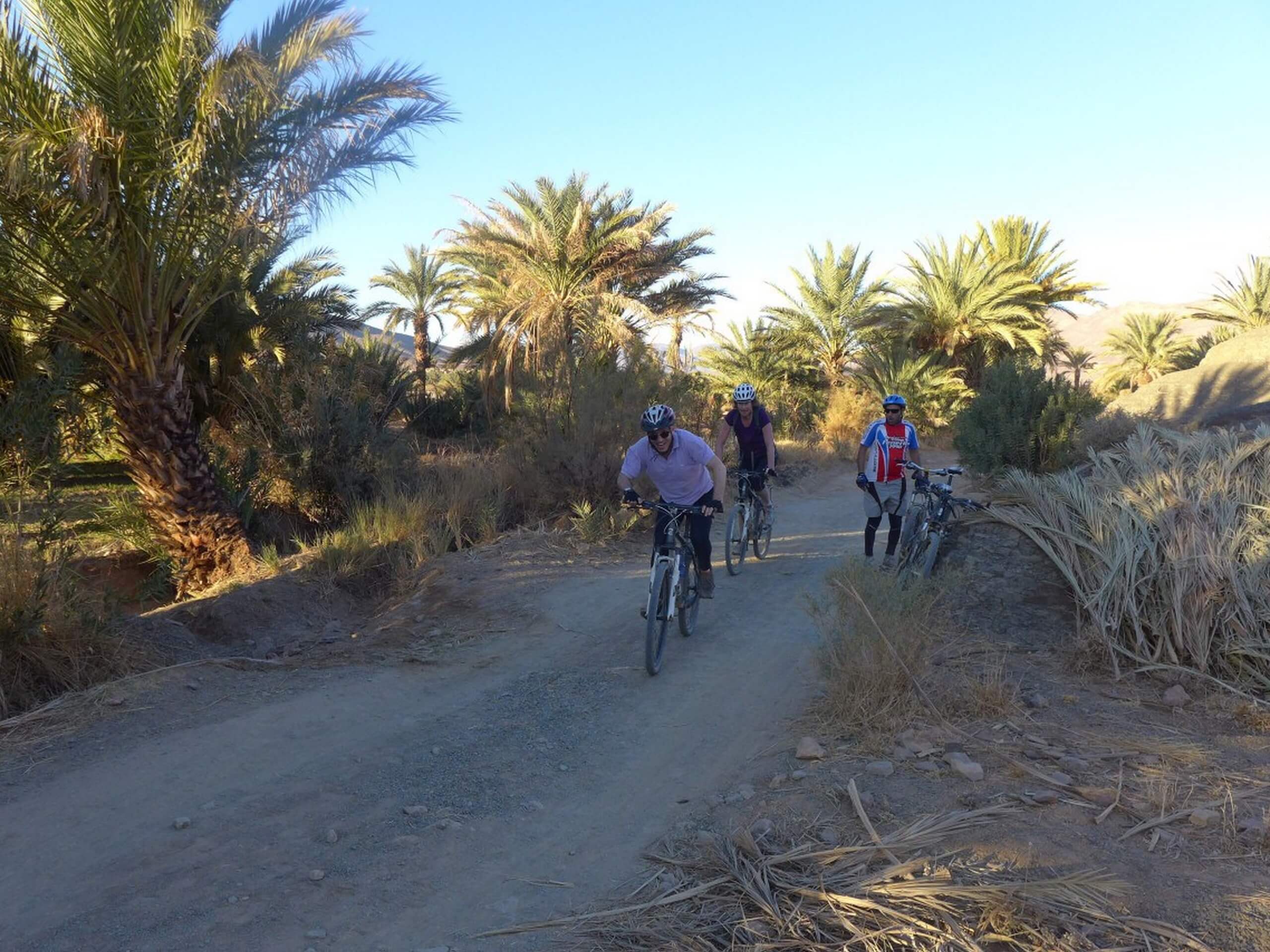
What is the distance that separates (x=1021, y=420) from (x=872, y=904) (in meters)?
12.7

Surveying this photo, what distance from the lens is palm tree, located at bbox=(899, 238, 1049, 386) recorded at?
1037 inches

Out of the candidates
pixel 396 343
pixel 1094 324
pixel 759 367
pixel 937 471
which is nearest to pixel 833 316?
pixel 759 367

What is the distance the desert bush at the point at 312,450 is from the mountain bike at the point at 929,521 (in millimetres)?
7620

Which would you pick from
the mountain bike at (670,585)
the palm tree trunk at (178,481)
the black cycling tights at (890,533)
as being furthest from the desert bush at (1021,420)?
the palm tree trunk at (178,481)

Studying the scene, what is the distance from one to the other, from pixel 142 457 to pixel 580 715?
7099mm

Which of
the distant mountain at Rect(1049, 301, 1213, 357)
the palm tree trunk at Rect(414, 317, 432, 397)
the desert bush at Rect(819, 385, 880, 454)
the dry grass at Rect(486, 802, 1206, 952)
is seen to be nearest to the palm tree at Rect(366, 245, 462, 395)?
the palm tree trunk at Rect(414, 317, 432, 397)

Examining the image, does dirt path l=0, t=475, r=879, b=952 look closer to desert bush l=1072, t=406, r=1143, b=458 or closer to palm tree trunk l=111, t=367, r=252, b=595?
palm tree trunk l=111, t=367, r=252, b=595

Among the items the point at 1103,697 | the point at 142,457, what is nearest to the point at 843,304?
the point at 142,457

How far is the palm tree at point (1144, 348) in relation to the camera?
40969 mm

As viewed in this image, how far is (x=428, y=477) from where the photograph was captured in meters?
13.8

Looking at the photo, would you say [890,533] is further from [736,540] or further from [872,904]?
[872,904]

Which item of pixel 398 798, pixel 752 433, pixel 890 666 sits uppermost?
pixel 752 433

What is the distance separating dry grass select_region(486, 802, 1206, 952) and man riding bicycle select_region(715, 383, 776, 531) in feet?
20.2

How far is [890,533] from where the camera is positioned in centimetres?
927
